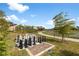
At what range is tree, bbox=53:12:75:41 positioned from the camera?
7.72ft

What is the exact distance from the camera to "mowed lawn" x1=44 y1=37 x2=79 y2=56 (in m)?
2.32

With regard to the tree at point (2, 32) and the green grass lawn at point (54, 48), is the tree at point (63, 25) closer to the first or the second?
the green grass lawn at point (54, 48)

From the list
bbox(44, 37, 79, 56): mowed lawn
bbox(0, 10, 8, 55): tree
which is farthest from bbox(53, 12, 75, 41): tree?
bbox(0, 10, 8, 55): tree

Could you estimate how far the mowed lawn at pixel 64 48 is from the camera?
7.63 feet

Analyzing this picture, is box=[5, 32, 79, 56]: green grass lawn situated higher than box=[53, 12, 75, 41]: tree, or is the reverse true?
box=[53, 12, 75, 41]: tree

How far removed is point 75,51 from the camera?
2322 mm

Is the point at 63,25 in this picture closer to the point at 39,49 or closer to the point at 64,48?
the point at 64,48

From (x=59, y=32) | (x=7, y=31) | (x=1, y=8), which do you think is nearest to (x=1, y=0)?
(x=1, y=8)

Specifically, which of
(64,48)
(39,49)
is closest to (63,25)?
(64,48)

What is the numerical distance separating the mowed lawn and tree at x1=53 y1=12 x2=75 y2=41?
0.09m

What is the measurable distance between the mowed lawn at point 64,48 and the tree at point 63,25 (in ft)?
0.28

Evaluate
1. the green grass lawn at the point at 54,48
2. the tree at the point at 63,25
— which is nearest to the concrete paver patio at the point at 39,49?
the green grass lawn at the point at 54,48

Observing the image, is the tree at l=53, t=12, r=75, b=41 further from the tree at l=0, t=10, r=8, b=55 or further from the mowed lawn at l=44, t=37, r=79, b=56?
the tree at l=0, t=10, r=8, b=55

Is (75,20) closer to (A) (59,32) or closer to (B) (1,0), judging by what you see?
(A) (59,32)
